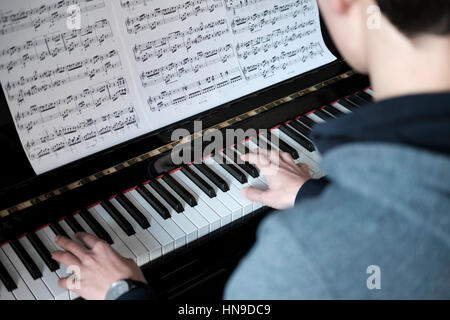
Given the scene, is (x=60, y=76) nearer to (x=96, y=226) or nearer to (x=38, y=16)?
(x=38, y=16)

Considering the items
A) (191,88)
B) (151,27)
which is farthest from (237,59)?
(151,27)

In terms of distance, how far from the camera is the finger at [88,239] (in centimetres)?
136

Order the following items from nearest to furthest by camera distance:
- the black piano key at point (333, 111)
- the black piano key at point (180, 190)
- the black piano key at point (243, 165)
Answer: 1. the black piano key at point (180, 190)
2. the black piano key at point (243, 165)
3. the black piano key at point (333, 111)

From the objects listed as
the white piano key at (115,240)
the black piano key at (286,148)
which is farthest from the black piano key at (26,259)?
the black piano key at (286,148)

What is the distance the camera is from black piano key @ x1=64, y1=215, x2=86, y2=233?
1461 millimetres

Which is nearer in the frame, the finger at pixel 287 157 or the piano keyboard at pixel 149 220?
the piano keyboard at pixel 149 220

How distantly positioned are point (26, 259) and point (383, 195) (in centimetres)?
105

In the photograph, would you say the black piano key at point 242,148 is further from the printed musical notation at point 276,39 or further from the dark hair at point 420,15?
A: the dark hair at point 420,15

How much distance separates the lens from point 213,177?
164cm

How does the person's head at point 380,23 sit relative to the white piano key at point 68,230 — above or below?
above

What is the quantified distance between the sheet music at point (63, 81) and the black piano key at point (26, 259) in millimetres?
226

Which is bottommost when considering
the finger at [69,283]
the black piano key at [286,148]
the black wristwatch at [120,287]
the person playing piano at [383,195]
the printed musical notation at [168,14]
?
the black wristwatch at [120,287]

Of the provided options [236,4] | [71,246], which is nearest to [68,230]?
[71,246]

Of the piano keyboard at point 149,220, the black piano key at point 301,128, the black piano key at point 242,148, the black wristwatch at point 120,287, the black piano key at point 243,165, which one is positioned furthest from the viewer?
the black piano key at point 301,128
